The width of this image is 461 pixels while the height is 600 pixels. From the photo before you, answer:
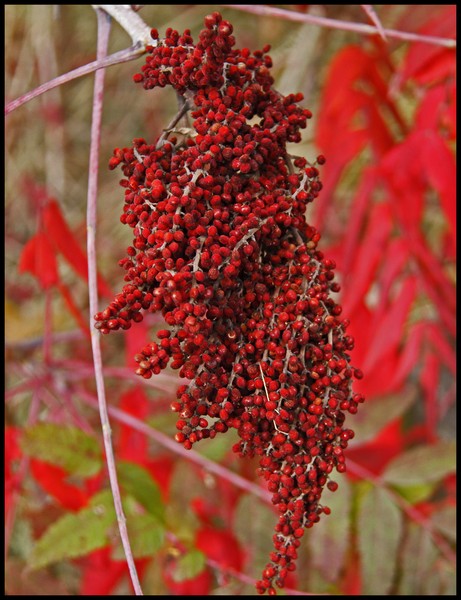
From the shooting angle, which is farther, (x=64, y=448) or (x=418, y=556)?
(x=418, y=556)

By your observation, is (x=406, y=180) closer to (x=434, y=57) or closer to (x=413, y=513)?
(x=434, y=57)

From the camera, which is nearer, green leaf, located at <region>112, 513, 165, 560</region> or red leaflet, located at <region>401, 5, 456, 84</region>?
green leaf, located at <region>112, 513, 165, 560</region>

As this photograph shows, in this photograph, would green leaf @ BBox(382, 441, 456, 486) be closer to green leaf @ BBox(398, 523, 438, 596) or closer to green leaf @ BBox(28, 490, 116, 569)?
green leaf @ BBox(398, 523, 438, 596)

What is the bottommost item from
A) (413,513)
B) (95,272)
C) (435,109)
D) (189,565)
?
(189,565)

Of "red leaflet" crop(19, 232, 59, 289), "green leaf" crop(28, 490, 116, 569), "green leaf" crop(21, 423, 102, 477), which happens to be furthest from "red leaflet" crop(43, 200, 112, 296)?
"green leaf" crop(28, 490, 116, 569)

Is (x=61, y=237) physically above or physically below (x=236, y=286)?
above

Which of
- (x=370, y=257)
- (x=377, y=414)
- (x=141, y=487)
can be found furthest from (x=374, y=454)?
(x=141, y=487)

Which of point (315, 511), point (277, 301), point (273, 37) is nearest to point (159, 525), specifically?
point (315, 511)
